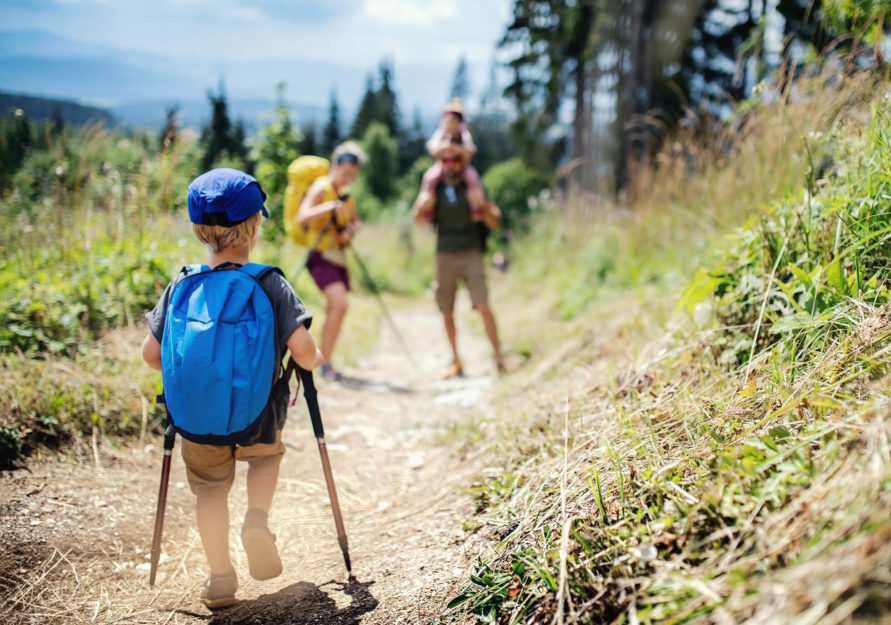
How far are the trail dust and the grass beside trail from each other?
10.2 inches

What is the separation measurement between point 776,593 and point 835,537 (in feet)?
0.58

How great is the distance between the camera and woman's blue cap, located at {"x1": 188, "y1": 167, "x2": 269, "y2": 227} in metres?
1.94

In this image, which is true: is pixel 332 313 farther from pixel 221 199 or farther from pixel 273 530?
pixel 221 199

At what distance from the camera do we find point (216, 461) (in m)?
2.07

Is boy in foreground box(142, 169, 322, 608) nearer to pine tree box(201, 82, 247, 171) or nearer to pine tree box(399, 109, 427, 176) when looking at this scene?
pine tree box(201, 82, 247, 171)

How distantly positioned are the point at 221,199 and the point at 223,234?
0.46ft

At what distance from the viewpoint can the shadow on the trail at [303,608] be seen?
6.09 feet

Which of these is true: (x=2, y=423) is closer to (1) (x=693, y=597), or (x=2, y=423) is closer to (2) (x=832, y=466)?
(1) (x=693, y=597)

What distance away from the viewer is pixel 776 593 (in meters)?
1.00

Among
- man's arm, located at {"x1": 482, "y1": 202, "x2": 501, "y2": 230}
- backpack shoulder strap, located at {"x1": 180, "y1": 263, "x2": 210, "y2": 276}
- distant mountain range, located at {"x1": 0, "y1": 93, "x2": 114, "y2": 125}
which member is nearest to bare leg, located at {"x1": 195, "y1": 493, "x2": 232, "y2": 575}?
backpack shoulder strap, located at {"x1": 180, "y1": 263, "x2": 210, "y2": 276}

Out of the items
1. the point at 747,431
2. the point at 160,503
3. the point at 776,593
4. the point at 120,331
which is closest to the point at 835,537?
the point at 776,593

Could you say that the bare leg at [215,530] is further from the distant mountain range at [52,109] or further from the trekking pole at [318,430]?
the distant mountain range at [52,109]

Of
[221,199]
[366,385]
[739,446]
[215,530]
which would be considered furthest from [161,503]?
[366,385]

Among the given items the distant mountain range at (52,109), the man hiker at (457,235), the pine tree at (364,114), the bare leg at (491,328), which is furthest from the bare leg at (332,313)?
the pine tree at (364,114)
